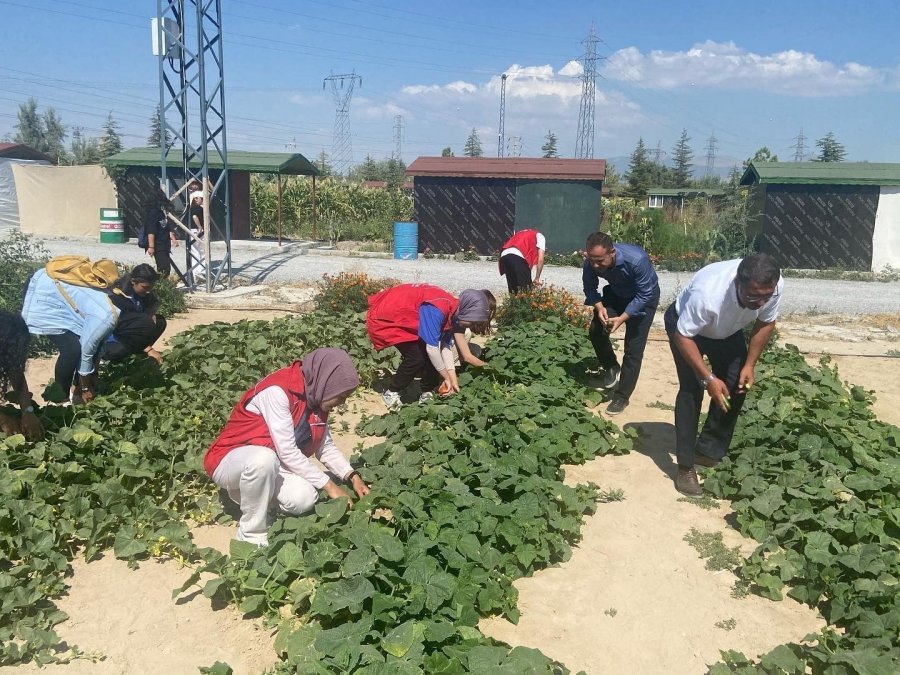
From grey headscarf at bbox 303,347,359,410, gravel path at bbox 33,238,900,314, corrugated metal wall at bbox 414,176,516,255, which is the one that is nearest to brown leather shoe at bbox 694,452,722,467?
grey headscarf at bbox 303,347,359,410

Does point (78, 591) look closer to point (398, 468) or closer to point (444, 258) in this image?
point (398, 468)

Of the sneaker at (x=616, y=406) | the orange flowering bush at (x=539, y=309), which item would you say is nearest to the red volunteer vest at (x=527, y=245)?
the orange flowering bush at (x=539, y=309)

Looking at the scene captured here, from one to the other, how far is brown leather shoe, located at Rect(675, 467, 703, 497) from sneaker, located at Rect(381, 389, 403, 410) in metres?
2.26

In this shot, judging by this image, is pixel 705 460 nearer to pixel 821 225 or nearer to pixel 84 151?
pixel 821 225

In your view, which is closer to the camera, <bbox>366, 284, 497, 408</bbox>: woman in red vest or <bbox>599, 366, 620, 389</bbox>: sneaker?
<bbox>366, 284, 497, 408</bbox>: woman in red vest

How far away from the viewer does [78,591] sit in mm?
3295

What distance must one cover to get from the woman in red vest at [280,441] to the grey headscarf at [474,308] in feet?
6.58

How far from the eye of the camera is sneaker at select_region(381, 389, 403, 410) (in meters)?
5.71

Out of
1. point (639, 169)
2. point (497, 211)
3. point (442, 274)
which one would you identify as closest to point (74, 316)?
point (442, 274)

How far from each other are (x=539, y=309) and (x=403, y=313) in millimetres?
2283

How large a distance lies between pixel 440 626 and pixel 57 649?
61.8 inches

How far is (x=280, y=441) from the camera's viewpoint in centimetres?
339

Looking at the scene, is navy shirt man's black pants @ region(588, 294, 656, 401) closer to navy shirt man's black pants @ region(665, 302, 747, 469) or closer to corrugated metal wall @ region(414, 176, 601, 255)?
navy shirt man's black pants @ region(665, 302, 747, 469)

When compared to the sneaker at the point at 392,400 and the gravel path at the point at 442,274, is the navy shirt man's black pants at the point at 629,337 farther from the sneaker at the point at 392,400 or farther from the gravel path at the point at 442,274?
the gravel path at the point at 442,274
